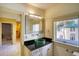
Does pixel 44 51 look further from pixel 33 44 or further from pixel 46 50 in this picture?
pixel 33 44

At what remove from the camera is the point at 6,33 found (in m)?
1.41

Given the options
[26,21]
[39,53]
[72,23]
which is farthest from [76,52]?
[26,21]

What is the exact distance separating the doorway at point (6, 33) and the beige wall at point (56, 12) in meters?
0.65

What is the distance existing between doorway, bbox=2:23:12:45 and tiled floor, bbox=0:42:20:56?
0.08 metres

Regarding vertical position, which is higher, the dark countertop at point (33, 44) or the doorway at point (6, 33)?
the doorway at point (6, 33)

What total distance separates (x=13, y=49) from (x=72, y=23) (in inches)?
43.2

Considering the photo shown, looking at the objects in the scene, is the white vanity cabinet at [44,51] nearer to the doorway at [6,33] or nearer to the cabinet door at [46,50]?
the cabinet door at [46,50]

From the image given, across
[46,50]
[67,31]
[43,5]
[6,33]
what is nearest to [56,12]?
[43,5]

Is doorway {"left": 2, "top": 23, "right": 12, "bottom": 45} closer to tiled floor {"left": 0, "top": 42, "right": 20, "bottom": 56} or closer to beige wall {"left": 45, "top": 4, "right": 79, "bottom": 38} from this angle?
tiled floor {"left": 0, "top": 42, "right": 20, "bottom": 56}

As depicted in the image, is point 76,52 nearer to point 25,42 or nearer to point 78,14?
point 78,14

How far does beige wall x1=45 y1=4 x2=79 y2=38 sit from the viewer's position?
4.48 feet

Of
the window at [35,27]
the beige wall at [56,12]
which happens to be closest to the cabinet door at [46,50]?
the beige wall at [56,12]

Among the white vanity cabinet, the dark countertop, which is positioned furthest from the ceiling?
the white vanity cabinet

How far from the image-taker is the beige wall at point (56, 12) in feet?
4.48
